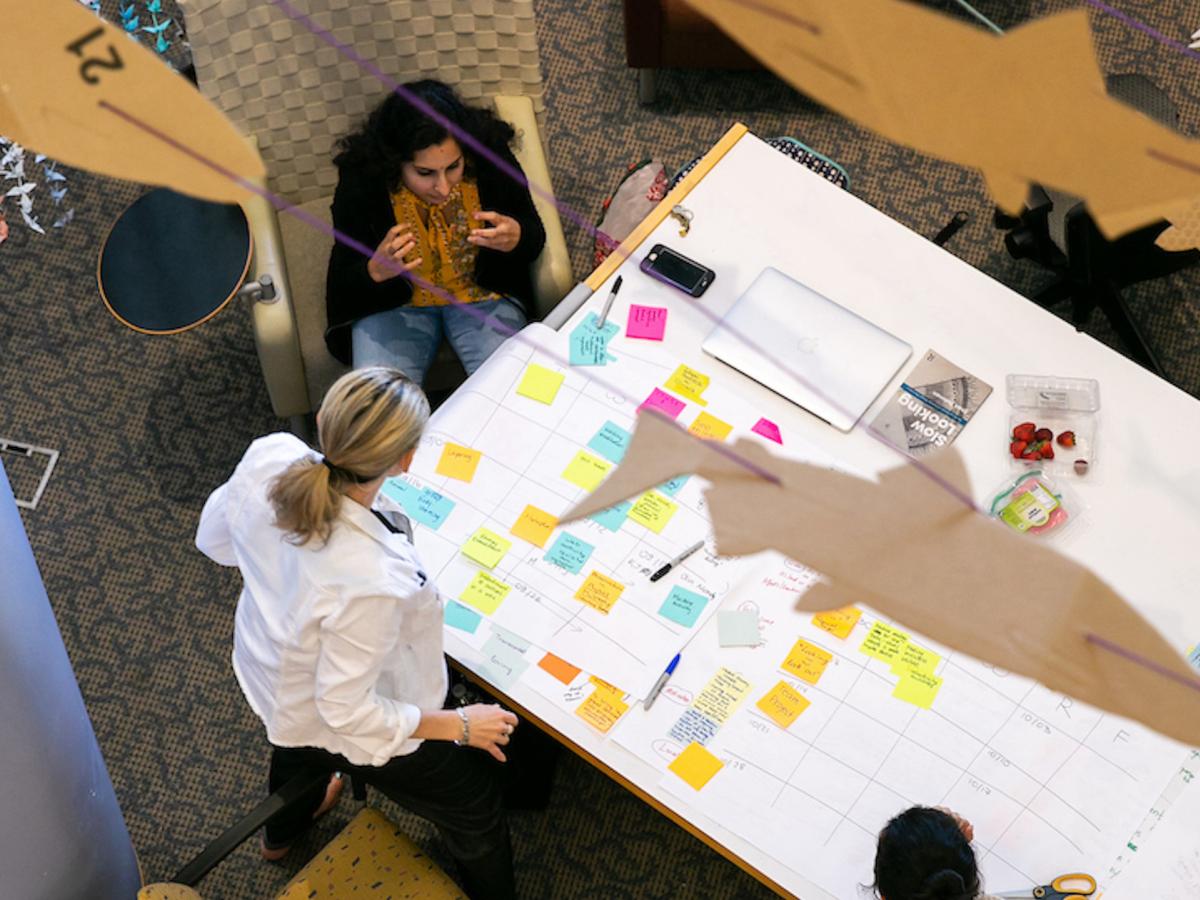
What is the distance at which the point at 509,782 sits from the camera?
2320mm

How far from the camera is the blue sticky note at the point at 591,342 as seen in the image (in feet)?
6.76

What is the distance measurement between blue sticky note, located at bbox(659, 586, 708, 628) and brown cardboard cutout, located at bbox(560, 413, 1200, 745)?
1018mm

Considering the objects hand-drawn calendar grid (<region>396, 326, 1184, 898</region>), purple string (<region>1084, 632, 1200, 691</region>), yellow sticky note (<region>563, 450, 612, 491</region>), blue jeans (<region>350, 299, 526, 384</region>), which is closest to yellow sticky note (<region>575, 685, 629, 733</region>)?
hand-drawn calendar grid (<region>396, 326, 1184, 898</region>)

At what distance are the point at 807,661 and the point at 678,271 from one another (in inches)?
28.4

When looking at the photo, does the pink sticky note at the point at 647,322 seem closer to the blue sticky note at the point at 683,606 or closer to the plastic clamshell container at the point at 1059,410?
the blue sticky note at the point at 683,606

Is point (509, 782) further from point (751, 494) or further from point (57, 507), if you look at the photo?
point (751, 494)

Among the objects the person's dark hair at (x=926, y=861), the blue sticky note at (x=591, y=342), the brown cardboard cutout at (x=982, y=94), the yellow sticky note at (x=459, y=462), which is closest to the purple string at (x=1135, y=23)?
the brown cardboard cutout at (x=982, y=94)

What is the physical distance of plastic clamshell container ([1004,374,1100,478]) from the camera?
6.53ft

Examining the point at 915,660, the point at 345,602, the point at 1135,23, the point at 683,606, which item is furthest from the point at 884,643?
A: the point at 1135,23

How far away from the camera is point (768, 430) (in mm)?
2002

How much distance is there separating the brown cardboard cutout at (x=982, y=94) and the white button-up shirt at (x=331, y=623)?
99cm

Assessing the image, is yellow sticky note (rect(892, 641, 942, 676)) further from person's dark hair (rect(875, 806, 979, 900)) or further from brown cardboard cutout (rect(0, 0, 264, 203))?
brown cardboard cutout (rect(0, 0, 264, 203))

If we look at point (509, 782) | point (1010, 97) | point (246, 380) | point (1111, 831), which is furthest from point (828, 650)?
point (246, 380)

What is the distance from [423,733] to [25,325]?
1.76 meters
